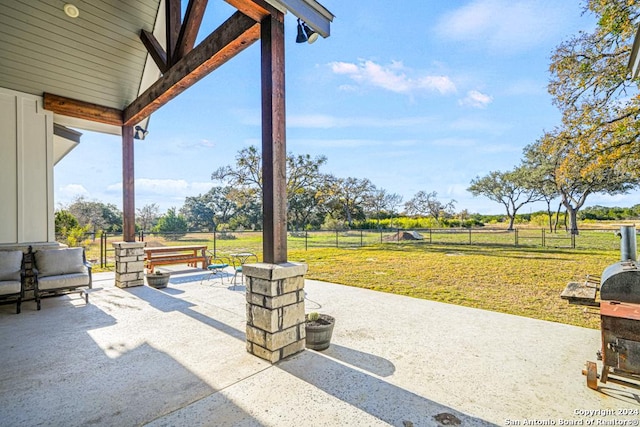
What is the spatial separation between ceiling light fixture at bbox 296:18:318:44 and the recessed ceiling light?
3.58 metres

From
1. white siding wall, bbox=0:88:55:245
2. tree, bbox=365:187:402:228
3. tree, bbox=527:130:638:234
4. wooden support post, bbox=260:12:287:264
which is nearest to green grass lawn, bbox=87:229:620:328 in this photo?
tree, bbox=527:130:638:234

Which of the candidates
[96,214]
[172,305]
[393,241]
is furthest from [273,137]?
[96,214]

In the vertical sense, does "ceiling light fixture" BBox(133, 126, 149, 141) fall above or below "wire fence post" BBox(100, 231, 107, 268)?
above

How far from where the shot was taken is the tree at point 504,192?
25.9 m

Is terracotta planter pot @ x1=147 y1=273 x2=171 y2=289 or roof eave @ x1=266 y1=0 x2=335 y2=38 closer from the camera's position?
roof eave @ x1=266 y1=0 x2=335 y2=38

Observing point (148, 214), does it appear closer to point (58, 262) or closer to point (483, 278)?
point (58, 262)

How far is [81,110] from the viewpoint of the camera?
5234mm

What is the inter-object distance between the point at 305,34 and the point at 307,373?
302 cm

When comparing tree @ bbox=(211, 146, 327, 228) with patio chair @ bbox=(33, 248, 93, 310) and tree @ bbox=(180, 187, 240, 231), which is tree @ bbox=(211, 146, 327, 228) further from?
patio chair @ bbox=(33, 248, 93, 310)

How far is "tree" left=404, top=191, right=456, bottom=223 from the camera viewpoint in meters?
31.7

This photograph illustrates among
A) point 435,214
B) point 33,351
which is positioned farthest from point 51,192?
point 435,214

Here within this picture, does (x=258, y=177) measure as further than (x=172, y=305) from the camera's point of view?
Yes

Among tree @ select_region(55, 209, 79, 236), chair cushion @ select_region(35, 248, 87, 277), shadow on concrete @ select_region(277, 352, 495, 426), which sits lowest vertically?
shadow on concrete @ select_region(277, 352, 495, 426)

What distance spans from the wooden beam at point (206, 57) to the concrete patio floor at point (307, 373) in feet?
9.79
